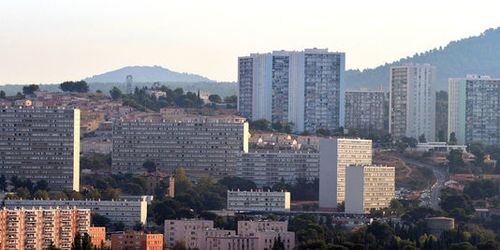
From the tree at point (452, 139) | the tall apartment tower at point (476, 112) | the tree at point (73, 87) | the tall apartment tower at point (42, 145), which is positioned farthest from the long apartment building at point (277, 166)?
the tree at point (73, 87)

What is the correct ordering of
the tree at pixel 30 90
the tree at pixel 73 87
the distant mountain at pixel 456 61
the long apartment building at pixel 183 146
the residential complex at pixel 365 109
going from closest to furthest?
the long apartment building at pixel 183 146
the tree at pixel 30 90
the tree at pixel 73 87
the residential complex at pixel 365 109
the distant mountain at pixel 456 61

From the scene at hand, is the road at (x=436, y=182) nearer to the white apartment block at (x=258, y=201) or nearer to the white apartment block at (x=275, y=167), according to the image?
the white apartment block at (x=275, y=167)

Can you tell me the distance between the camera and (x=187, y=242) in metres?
71.1

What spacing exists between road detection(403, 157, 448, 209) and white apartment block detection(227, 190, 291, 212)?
553cm

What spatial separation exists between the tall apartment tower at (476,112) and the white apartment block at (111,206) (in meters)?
37.0

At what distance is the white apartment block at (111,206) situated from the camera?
77812 millimetres

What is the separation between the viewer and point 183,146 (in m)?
95.6

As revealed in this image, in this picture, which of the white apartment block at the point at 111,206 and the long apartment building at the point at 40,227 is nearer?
the long apartment building at the point at 40,227

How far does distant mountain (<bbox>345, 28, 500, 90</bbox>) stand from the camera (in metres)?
157

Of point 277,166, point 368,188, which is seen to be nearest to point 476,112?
point 277,166

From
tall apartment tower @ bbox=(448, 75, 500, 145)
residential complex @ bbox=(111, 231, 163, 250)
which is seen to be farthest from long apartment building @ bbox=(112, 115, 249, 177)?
residential complex @ bbox=(111, 231, 163, 250)

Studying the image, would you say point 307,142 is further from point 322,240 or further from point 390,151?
point 322,240

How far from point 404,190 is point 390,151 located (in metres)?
10.2

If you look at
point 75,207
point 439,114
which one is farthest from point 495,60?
point 75,207
